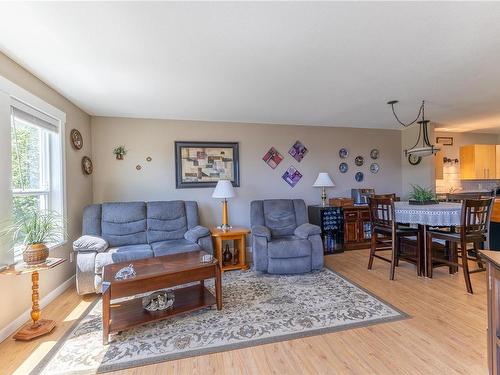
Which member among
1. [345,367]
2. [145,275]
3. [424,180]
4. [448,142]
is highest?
[448,142]

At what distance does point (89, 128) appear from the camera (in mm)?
3900

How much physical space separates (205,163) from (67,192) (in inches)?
74.5

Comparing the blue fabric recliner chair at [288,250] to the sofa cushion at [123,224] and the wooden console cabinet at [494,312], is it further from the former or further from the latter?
the wooden console cabinet at [494,312]

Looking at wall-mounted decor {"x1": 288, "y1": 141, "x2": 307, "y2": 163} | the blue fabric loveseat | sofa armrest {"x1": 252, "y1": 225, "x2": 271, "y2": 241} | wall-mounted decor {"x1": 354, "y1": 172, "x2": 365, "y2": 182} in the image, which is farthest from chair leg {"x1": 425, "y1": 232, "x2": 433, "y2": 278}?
the blue fabric loveseat

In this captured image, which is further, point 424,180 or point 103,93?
point 424,180

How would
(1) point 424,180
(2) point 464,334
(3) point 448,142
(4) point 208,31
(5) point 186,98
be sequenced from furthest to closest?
(3) point 448,142 < (1) point 424,180 < (5) point 186,98 < (2) point 464,334 < (4) point 208,31

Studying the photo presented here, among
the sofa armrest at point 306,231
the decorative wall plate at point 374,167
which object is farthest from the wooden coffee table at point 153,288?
the decorative wall plate at point 374,167

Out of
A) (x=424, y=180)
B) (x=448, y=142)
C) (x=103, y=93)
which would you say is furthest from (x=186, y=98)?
(x=448, y=142)

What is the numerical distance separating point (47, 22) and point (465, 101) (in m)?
4.54

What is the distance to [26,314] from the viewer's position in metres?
2.37

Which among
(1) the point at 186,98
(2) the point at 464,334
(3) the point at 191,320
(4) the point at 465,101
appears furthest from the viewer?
(4) the point at 465,101

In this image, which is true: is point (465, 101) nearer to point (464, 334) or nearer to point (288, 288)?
point (464, 334)

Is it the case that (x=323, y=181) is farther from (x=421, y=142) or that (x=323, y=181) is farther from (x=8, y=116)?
(x=8, y=116)

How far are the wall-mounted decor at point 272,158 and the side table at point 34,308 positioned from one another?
127 inches
